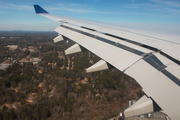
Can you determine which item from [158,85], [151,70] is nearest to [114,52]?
[151,70]

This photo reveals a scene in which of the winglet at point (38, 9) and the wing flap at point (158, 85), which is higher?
the winglet at point (38, 9)

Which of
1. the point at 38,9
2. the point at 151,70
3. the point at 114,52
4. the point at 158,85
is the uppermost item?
the point at 38,9

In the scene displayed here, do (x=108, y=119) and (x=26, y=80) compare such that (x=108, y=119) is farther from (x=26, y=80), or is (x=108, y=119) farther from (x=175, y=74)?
(x=26, y=80)

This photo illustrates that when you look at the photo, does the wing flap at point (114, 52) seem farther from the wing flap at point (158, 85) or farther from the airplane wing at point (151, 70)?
the wing flap at point (158, 85)

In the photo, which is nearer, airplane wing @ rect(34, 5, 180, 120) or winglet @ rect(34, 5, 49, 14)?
airplane wing @ rect(34, 5, 180, 120)

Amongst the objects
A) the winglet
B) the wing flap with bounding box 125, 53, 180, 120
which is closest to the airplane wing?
the wing flap with bounding box 125, 53, 180, 120

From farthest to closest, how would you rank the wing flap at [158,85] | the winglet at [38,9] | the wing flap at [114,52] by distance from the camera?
1. the winglet at [38,9]
2. the wing flap at [114,52]
3. the wing flap at [158,85]

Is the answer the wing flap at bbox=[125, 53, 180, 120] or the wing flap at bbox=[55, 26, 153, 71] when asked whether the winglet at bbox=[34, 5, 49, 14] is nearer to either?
the wing flap at bbox=[55, 26, 153, 71]

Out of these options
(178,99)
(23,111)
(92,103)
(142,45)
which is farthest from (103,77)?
(178,99)

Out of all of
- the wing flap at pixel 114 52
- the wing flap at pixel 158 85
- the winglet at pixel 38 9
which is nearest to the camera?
the wing flap at pixel 158 85

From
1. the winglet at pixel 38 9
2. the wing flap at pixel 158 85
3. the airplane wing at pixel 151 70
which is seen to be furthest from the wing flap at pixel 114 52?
the winglet at pixel 38 9

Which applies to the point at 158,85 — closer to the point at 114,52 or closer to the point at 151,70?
the point at 151,70
